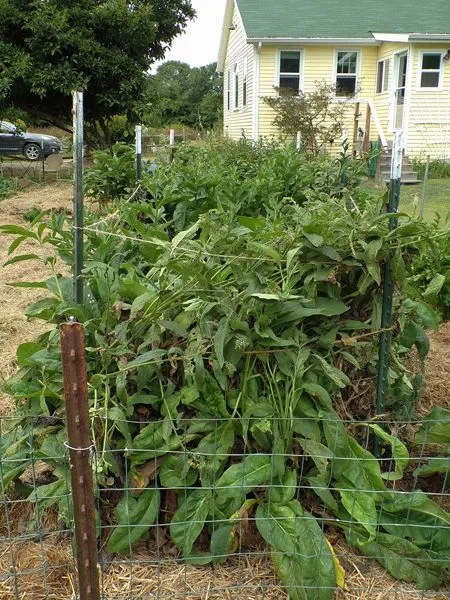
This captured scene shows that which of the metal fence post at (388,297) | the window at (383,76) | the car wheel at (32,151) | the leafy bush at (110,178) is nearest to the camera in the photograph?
the metal fence post at (388,297)

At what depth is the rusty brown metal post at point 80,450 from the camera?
180 centimetres

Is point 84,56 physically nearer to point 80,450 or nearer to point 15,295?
point 15,295

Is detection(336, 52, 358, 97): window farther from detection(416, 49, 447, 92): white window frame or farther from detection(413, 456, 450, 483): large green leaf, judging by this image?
detection(413, 456, 450, 483): large green leaf

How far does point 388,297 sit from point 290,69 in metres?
19.3

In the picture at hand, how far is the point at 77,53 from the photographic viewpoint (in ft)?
49.8

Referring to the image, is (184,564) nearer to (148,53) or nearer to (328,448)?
(328,448)

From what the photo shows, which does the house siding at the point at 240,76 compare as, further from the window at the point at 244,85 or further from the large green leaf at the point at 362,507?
the large green leaf at the point at 362,507

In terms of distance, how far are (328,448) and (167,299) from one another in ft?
2.74

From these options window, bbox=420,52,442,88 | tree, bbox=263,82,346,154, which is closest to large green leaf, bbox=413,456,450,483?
tree, bbox=263,82,346,154

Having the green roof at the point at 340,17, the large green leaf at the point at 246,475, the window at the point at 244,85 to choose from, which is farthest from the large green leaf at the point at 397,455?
the window at the point at 244,85

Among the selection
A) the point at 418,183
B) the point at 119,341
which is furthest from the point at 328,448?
the point at 418,183

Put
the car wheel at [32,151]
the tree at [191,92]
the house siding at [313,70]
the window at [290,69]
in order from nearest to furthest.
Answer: the house siding at [313,70]
the window at [290,69]
the car wheel at [32,151]
the tree at [191,92]

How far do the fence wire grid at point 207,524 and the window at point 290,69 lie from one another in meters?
19.3

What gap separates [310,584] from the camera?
229 cm
